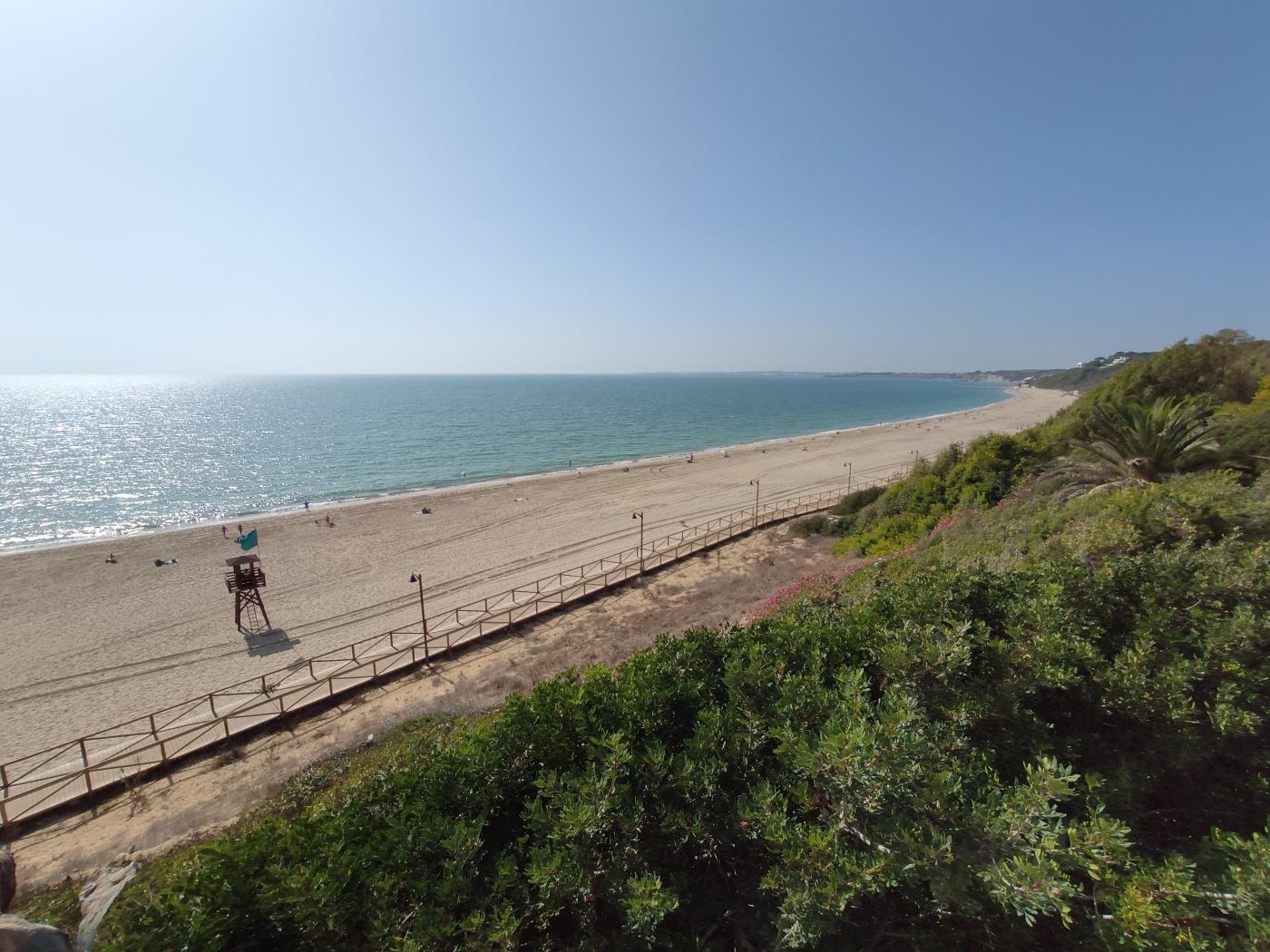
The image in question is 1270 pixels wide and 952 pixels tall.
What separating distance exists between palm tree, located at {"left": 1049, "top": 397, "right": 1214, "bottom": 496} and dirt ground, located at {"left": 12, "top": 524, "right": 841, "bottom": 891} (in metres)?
8.28

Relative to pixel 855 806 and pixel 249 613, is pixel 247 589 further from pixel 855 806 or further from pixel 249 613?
pixel 855 806

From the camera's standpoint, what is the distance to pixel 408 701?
13.2m

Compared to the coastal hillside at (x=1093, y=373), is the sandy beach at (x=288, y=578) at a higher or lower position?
lower

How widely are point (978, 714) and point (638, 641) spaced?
38.3 feet

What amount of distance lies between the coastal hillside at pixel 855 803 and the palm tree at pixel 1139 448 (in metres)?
8.60

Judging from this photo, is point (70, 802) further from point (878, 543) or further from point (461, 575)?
point (878, 543)

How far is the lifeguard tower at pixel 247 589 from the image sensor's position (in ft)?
59.0

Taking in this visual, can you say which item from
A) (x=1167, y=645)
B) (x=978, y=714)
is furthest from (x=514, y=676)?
(x=1167, y=645)

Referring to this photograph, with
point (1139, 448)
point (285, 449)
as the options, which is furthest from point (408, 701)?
point (285, 449)

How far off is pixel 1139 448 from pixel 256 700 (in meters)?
23.8

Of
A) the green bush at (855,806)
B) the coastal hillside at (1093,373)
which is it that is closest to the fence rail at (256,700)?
the green bush at (855,806)

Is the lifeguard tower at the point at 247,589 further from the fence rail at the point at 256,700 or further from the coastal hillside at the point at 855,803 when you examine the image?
the coastal hillside at the point at 855,803

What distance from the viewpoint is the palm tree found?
11.6 meters

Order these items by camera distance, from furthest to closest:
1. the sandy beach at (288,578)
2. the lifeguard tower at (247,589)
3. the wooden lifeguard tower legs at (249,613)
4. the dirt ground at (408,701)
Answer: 1. the wooden lifeguard tower legs at (249,613)
2. the lifeguard tower at (247,589)
3. the sandy beach at (288,578)
4. the dirt ground at (408,701)
